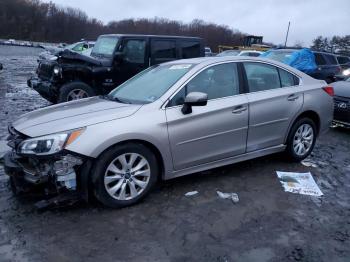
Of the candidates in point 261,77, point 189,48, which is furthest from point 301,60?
point 261,77

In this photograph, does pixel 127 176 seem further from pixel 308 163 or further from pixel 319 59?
pixel 319 59

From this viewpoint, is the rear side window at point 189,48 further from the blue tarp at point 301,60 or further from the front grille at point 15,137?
the front grille at point 15,137

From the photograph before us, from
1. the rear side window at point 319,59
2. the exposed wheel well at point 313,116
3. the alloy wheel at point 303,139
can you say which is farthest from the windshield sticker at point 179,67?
the rear side window at point 319,59

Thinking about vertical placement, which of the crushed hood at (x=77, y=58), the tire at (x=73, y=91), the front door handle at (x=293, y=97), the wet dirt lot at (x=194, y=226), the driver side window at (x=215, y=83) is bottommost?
the wet dirt lot at (x=194, y=226)

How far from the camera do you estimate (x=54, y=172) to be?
3.45m

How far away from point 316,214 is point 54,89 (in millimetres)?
6358

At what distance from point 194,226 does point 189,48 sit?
6.37 m

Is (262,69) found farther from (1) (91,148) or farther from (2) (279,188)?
(1) (91,148)

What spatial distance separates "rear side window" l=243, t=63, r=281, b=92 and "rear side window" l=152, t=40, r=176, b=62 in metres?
4.17

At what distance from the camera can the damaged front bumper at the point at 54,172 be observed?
3450 mm

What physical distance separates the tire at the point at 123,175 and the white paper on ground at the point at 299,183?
1.81 metres

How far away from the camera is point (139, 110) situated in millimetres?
3832

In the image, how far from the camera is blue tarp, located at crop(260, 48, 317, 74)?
40.3ft

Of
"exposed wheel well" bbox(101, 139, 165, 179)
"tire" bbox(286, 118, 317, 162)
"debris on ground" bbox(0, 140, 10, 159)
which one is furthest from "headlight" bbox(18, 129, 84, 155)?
"tire" bbox(286, 118, 317, 162)
